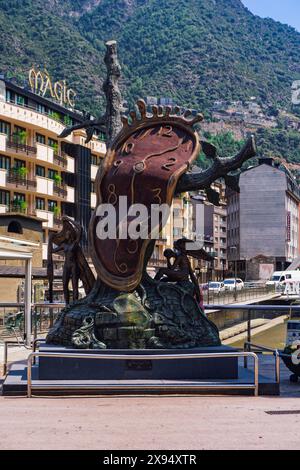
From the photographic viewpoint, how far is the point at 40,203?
6209cm

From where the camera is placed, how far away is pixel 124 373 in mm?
15438

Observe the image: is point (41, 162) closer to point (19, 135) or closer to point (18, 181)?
point (18, 181)

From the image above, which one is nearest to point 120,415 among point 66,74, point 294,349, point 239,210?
point 294,349

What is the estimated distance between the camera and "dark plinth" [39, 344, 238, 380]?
15.3 metres

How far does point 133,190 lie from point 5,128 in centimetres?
4096

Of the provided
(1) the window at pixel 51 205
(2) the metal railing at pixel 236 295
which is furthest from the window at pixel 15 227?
(2) the metal railing at pixel 236 295

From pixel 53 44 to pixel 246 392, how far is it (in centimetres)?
19108

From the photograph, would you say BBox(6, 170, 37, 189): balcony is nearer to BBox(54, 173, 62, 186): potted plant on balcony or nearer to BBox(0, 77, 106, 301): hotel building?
BBox(0, 77, 106, 301): hotel building

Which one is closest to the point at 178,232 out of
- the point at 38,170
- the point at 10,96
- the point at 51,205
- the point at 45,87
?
the point at 51,205

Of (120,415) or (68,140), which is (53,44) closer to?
(68,140)

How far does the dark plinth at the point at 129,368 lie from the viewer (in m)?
15.3

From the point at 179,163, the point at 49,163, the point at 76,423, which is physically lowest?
the point at 76,423

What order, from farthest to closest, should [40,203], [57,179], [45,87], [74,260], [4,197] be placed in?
[45,87]
[57,179]
[40,203]
[4,197]
[74,260]
